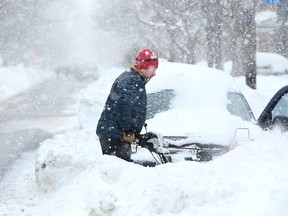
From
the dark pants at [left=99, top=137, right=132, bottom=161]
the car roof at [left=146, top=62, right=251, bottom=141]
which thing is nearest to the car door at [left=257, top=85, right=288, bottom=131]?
the car roof at [left=146, top=62, right=251, bottom=141]

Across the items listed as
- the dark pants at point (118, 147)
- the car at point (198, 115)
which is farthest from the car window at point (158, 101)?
the dark pants at point (118, 147)

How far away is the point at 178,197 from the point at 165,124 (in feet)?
8.36

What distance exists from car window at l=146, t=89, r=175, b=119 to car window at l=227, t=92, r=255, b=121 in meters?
0.79

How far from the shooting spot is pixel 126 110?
18.6 feet

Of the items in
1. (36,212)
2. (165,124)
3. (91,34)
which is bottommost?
(91,34)

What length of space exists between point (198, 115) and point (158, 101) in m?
0.88

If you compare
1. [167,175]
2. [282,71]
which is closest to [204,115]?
[167,175]

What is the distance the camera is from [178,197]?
4.33m

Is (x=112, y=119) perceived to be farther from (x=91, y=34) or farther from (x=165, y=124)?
(x=91, y=34)

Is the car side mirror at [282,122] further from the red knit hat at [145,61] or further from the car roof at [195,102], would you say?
the red knit hat at [145,61]

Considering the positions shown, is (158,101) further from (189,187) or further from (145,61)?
(189,187)

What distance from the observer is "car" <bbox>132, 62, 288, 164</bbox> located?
6020 mm

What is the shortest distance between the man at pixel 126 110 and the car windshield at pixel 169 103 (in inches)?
61.7

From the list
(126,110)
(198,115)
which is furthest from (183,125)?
(126,110)
